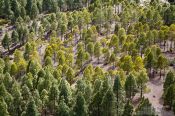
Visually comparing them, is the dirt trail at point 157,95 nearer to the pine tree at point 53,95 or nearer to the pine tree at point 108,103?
the pine tree at point 108,103

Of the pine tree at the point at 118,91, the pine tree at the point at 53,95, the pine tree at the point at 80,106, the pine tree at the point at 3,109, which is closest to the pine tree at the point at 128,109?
the pine tree at the point at 118,91

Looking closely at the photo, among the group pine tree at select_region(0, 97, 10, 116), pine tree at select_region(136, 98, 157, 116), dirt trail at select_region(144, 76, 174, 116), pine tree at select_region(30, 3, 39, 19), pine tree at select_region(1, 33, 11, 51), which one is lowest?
dirt trail at select_region(144, 76, 174, 116)

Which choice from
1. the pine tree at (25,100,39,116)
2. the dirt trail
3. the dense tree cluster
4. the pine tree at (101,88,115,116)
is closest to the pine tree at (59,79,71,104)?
the dense tree cluster

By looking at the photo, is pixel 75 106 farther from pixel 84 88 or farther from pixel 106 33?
Answer: pixel 106 33

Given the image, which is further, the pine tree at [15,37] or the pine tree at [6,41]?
the pine tree at [15,37]

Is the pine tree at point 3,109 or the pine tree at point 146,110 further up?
the pine tree at point 146,110

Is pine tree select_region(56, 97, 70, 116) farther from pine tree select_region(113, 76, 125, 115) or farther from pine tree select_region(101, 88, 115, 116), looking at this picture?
pine tree select_region(113, 76, 125, 115)

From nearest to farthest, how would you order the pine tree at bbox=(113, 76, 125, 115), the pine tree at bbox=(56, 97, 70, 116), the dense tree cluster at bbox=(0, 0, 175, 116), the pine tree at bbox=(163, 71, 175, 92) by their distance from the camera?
1. the pine tree at bbox=(56, 97, 70, 116)
2. the dense tree cluster at bbox=(0, 0, 175, 116)
3. the pine tree at bbox=(113, 76, 125, 115)
4. the pine tree at bbox=(163, 71, 175, 92)

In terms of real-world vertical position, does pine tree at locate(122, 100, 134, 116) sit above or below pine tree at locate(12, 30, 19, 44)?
below
